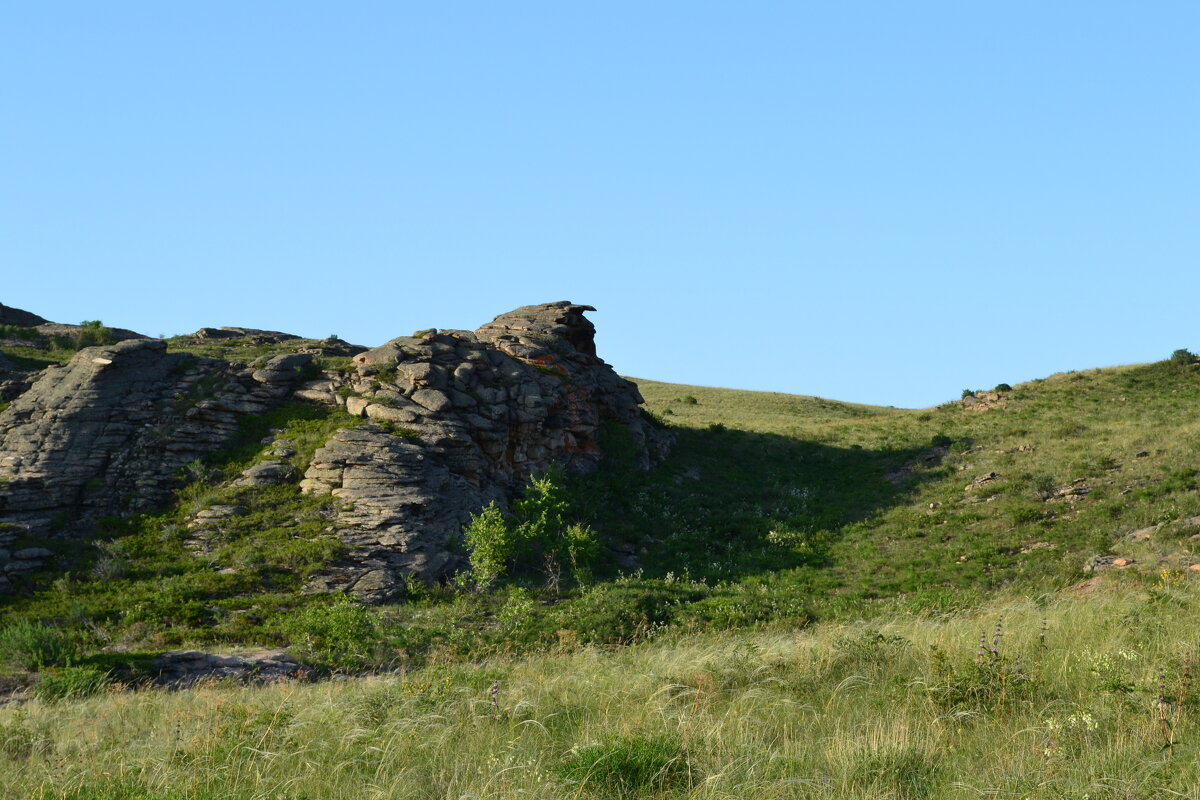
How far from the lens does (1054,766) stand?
7070 mm

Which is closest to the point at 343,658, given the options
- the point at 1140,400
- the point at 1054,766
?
the point at 1054,766

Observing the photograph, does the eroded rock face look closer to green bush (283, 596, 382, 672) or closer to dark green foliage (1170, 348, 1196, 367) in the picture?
green bush (283, 596, 382, 672)

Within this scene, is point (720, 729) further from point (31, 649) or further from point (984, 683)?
point (31, 649)

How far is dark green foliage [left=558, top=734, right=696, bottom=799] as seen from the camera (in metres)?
7.34

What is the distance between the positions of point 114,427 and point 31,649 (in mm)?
12840

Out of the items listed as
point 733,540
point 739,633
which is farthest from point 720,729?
point 733,540

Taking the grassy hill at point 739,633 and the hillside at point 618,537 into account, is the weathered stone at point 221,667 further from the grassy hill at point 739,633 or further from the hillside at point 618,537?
the grassy hill at point 739,633

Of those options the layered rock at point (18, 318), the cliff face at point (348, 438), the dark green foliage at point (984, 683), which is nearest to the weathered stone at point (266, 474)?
the cliff face at point (348, 438)

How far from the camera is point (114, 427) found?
30156 millimetres

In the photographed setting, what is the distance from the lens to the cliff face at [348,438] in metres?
26.9

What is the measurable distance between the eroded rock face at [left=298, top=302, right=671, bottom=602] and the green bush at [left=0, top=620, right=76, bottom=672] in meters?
6.88

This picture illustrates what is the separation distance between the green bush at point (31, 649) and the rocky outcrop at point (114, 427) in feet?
25.6

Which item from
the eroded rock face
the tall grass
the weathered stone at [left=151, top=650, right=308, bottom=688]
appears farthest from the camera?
the eroded rock face

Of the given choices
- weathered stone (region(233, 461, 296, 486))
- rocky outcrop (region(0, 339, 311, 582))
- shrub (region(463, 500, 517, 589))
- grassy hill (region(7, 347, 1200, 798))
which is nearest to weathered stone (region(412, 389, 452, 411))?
grassy hill (region(7, 347, 1200, 798))
